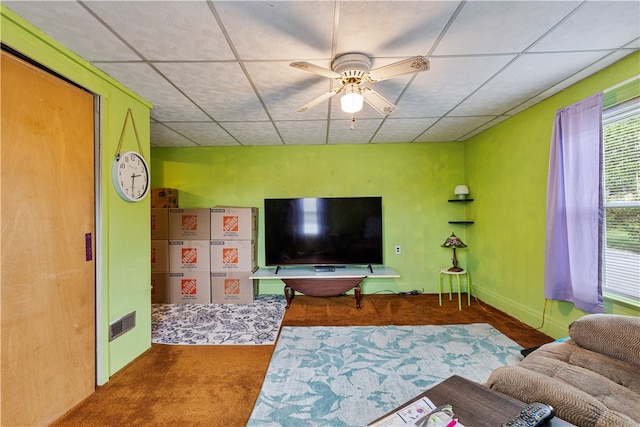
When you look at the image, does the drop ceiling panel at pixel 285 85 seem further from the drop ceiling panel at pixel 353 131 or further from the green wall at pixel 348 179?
the green wall at pixel 348 179

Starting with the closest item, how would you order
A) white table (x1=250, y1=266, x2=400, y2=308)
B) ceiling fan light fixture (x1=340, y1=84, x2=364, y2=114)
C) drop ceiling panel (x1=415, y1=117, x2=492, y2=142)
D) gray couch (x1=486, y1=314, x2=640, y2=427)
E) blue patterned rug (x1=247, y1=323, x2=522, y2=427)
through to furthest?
1. gray couch (x1=486, y1=314, x2=640, y2=427)
2. blue patterned rug (x1=247, y1=323, x2=522, y2=427)
3. ceiling fan light fixture (x1=340, y1=84, x2=364, y2=114)
4. drop ceiling panel (x1=415, y1=117, x2=492, y2=142)
5. white table (x1=250, y1=266, x2=400, y2=308)

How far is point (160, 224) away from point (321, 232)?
221 cm

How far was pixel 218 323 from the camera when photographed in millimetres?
2920

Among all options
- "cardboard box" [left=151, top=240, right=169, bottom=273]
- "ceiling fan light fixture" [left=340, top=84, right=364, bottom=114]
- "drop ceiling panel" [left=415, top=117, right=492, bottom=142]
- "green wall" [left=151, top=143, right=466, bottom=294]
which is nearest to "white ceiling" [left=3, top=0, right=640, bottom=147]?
"ceiling fan light fixture" [left=340, top=84, right=364, bottom=114]

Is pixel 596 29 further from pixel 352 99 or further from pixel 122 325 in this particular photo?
pixel 122 325

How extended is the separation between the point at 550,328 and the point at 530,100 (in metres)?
2.15

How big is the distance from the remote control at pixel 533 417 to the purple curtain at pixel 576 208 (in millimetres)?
1731

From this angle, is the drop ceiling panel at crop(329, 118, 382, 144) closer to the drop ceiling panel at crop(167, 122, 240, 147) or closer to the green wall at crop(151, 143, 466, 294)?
the green wall at crop(151, 143, 466, 294)

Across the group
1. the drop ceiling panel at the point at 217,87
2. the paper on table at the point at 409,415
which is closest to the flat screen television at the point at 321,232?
the drop ceiling panel at the point at 217,87

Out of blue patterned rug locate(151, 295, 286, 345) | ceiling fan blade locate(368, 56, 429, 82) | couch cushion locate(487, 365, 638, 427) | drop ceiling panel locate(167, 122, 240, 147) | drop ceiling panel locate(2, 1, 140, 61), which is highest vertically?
drop ceiling panel locate(2, 1, 140, 61)

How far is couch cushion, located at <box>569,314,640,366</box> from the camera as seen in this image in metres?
1.19

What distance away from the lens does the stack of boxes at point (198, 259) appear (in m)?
3.55

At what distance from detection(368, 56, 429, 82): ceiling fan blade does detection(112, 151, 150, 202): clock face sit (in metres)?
1.94

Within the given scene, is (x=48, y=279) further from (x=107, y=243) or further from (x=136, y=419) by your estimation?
(x=136, y=419)
